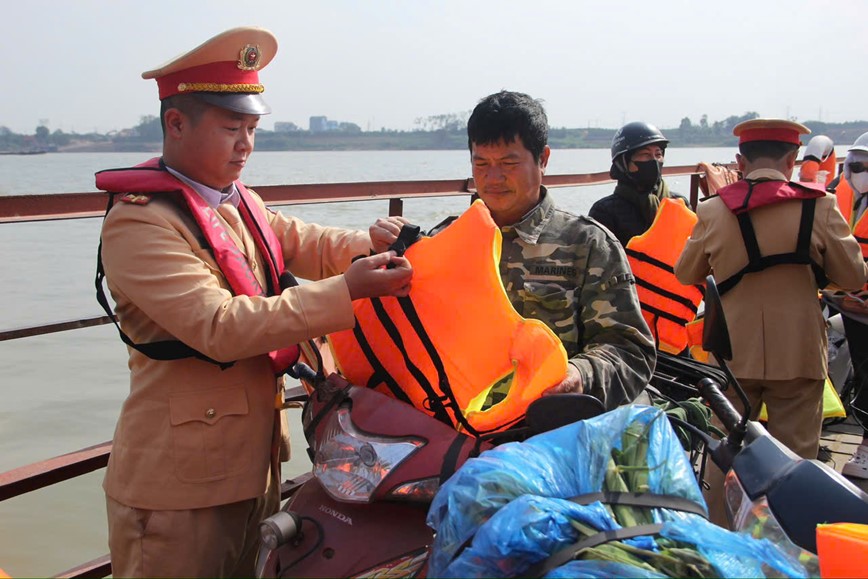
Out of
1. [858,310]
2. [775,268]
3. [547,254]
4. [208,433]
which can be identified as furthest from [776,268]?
[208,433]

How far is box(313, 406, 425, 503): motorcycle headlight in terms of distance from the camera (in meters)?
1.72

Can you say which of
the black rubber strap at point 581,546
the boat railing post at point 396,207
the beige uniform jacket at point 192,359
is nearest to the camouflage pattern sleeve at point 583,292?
the beige uniform jacket at point 192,359

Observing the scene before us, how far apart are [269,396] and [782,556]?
1.35 metres

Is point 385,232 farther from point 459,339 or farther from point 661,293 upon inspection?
point 661,293

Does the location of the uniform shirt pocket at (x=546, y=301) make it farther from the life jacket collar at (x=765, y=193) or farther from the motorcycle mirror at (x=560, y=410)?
the life jacket collar at (x=765, y=193)

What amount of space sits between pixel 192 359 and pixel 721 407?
4.24 feet

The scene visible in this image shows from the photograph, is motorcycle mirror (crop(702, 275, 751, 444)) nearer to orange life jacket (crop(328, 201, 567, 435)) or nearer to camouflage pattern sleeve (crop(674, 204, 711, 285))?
orange life jacket (crop(328, 201, 567, 435))

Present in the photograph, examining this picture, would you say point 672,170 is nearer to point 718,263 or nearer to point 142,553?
point 718,263

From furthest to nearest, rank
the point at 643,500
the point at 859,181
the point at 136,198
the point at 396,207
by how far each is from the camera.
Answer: the point at 859,181 → the point at 396,207 → the point at 136,198 → the point at 643,500

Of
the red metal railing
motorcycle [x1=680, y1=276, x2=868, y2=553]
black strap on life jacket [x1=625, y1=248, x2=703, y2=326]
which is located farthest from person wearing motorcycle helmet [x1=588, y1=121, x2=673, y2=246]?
motorcycle [x1=680, y1=276, x2=868, y2=553]

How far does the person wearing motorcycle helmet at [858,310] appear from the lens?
184 inches

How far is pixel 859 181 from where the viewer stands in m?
5.27

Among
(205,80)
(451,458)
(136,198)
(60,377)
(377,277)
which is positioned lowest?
(60,377)

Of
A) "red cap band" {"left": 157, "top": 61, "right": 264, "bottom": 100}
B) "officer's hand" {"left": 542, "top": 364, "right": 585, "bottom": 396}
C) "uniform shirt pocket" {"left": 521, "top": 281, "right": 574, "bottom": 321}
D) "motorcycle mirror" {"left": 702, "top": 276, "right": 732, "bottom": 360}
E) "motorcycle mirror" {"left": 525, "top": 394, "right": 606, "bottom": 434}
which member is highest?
"red cap band" {"left": 157, "top": 61, "right": 264, "bottom": 100}
